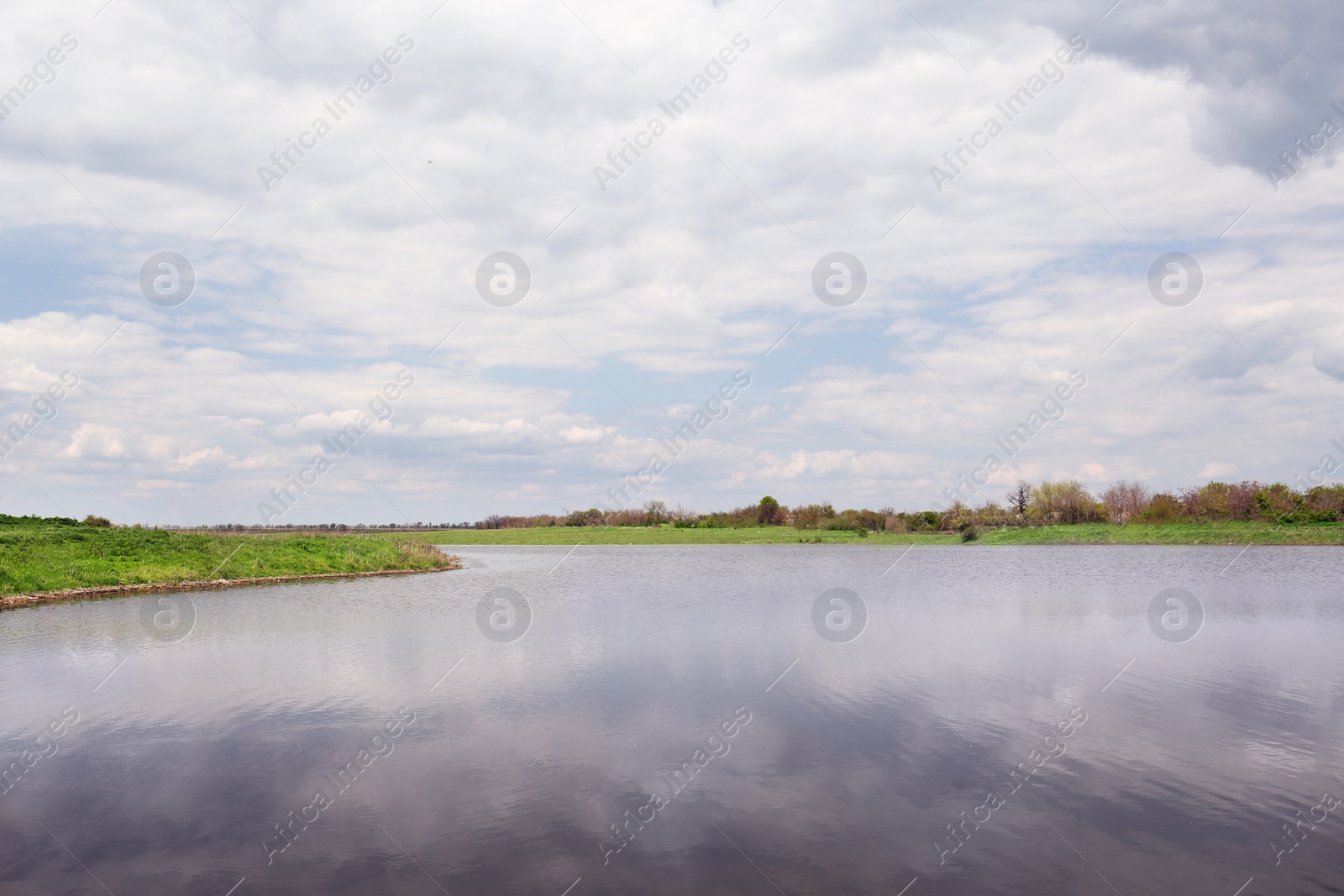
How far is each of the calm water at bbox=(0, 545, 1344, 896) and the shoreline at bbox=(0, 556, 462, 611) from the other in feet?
20.2

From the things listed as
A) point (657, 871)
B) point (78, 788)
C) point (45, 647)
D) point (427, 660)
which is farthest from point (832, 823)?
point (45, 647)

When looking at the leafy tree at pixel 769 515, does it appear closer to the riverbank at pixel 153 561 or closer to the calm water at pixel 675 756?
the riverbank at pixel 153 561

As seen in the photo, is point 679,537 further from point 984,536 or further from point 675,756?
point 675,756

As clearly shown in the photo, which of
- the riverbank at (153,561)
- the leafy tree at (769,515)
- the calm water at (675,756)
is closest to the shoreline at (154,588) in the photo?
the riverbank at (153,561)

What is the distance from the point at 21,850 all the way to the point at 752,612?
2398cm

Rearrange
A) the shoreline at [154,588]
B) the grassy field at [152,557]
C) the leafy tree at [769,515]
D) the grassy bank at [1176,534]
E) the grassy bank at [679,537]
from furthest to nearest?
the leafy tree at [769,515] → the grassy bank at [679,537] → the grassy bank at [1176,534] → the grassy field at [152,557] → the shoreline at [154,588]

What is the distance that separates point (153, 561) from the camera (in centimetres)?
4006

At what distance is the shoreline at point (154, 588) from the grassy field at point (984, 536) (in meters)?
28.6

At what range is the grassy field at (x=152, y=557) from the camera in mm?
35031

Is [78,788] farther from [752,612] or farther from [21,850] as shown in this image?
[752,612]

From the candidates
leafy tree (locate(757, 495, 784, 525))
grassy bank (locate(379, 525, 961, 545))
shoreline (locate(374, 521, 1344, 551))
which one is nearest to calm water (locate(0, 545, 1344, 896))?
shoreline (locate(374, 521, 1344, 551))

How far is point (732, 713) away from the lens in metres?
15.1

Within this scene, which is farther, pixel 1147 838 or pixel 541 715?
pixel 541 715

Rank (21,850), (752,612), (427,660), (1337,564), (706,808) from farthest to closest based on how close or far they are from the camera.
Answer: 1. (1337,564)
2. (752,612)
3. (427,660)
4. (706,808)
5. (21,850)
